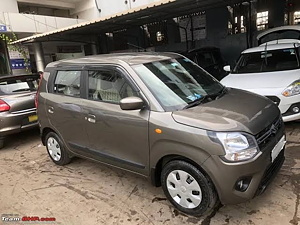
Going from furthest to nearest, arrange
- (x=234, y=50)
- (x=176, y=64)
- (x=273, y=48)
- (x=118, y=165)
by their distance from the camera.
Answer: (x=234, y=50) < (x=273, y=48) < (x=176, y=64) < (x=118, y=165)

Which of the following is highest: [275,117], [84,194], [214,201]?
[275,117]

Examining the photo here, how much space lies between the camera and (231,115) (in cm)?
257

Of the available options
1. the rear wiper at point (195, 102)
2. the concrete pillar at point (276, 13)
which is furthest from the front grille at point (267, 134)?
the concrete pillar at point (276, 13)

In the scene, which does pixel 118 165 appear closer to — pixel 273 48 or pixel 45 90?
pixel 45 90

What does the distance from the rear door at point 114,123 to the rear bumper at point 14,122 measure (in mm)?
2582

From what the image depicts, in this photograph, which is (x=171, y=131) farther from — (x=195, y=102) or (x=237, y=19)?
(x=237, y=19)

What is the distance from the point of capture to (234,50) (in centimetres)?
1078

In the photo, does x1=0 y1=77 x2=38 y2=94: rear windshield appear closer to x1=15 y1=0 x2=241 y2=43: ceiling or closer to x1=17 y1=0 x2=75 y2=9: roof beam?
x1=15 y1=0 x2=241 y2=43: ceiling

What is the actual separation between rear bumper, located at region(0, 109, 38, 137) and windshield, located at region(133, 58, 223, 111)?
3470 millimetres

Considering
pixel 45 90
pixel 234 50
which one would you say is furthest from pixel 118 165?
pixel 234 50

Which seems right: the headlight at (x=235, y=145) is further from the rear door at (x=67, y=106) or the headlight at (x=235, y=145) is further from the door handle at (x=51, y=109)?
the door handle at (x=51, y=109)

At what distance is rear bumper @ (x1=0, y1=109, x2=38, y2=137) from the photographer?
5250 millimetres

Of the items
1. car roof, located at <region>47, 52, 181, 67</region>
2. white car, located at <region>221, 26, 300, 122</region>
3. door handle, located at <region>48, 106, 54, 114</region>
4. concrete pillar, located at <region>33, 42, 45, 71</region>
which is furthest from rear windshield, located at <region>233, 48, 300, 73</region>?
concrete pillar, located at <region>33, 42, 45, 71</region>

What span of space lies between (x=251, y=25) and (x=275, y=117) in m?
8.47
